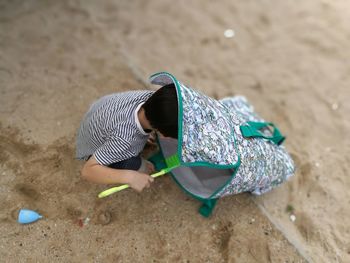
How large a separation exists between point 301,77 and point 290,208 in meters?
0.86

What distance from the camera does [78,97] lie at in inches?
76.4

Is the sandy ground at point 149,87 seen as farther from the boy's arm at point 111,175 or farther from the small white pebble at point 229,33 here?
the boy's arm at point 111,175

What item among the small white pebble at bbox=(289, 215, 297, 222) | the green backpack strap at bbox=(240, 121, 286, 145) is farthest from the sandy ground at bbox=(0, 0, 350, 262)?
the green backpack strap at bbox=(240, 121, 286, 145)

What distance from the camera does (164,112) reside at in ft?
4.20

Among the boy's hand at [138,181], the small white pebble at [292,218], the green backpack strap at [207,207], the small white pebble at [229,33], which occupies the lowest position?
the green backpack strap at [207,207]

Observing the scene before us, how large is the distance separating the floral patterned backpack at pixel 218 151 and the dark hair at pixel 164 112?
0.10ft

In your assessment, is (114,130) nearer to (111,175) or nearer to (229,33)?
(111,175)

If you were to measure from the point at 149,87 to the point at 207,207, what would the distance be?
740 millimetres

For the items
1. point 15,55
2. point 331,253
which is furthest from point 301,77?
point 15,55

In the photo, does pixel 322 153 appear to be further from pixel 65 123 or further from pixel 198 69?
pixel 65 123

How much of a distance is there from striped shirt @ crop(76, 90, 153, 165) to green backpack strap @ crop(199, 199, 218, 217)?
412 mm

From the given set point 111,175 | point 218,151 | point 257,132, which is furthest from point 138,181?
point 257,132

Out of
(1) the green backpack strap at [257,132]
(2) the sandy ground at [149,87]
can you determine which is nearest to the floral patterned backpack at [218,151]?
(1) the green backpack strap at [257,132]

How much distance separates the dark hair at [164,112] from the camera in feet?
4.20
